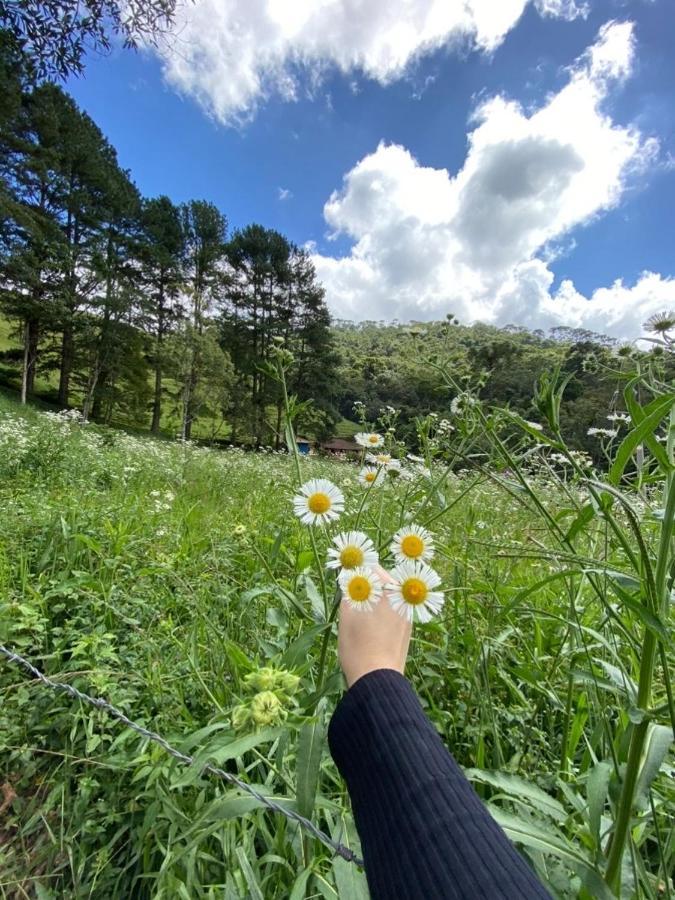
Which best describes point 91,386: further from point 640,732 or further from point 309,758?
point 640,732

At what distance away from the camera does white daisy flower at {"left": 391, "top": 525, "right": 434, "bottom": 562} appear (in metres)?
1.03

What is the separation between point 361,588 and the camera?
845 millimetres

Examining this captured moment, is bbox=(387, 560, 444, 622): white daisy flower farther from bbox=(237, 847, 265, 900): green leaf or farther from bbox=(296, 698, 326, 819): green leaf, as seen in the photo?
bbox=(237, 847, 265, 900): green leaf

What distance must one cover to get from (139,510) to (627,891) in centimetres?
332

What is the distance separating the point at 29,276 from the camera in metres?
16.6

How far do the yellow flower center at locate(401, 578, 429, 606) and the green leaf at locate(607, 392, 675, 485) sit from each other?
42cm

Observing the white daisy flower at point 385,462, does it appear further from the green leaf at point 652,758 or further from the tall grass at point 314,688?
the green leaf at point 652,758

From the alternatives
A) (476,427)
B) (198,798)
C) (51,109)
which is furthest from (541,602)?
(51,109)

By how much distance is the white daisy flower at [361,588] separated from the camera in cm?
81

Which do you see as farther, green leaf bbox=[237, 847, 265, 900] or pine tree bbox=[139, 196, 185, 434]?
pine tree bbox=[139, 196, 185, 434]

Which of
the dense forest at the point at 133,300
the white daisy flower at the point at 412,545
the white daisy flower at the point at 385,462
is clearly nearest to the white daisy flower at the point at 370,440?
the white daisy flower at the point at 385,462

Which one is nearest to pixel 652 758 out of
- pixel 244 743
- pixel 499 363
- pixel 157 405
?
pixel 244 743

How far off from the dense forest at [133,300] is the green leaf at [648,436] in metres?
11.2

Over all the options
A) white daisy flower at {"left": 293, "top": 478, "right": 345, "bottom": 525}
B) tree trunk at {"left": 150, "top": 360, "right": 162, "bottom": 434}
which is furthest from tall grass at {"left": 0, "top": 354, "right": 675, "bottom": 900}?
tree trunk at {"left": 150, "top": 360, "right": 162, "bottom": 434}
